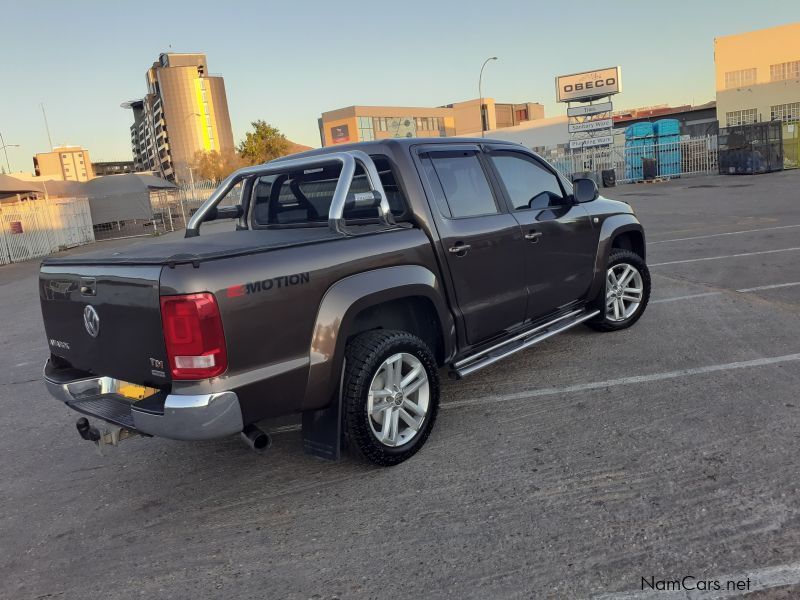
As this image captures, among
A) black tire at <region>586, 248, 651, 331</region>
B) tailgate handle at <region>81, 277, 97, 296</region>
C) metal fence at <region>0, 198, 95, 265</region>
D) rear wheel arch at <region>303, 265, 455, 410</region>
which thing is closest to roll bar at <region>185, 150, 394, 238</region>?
rear wheel arch at <region>303, 265, 455, 410</region>

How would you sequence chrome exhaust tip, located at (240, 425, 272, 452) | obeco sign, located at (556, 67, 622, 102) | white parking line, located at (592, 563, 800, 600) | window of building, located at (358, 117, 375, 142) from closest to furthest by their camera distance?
1. white parking line, located at (592, 563, 800, 600)
2. chrome exhaust tip, located at (240, 425, 272, 452)
3. obeco sign, located at (556, 67, 622, 102)
4. window of building, located at (358, 117, 375, 142)

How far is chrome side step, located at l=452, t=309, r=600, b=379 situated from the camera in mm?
4113

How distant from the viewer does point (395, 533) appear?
9.75ft

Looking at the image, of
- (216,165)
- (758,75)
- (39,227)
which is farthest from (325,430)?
(216,165)

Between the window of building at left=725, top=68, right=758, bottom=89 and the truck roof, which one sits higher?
the window of building at left=725, top=68, right=758, bottom=89

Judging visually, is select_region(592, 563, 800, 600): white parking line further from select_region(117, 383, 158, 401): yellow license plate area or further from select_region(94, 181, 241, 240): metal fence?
select_region(94, 181, 241, 240): metal fence

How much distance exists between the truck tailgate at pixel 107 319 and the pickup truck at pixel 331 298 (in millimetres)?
11

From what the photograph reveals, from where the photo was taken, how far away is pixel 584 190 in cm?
521

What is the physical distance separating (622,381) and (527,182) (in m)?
1.68

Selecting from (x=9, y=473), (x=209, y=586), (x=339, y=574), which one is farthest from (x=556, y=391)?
(x=9, y=473)

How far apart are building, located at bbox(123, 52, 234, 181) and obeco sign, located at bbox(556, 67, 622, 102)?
10131cm

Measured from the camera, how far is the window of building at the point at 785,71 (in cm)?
5419

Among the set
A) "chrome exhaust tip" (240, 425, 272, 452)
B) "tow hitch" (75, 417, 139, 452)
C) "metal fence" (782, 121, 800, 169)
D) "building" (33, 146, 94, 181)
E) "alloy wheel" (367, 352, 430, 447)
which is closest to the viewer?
"chrome exhaust tip" (240, 425, 272, 452)

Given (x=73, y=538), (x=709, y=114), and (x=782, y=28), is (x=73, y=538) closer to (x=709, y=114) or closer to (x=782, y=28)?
(x=782, y=28)
